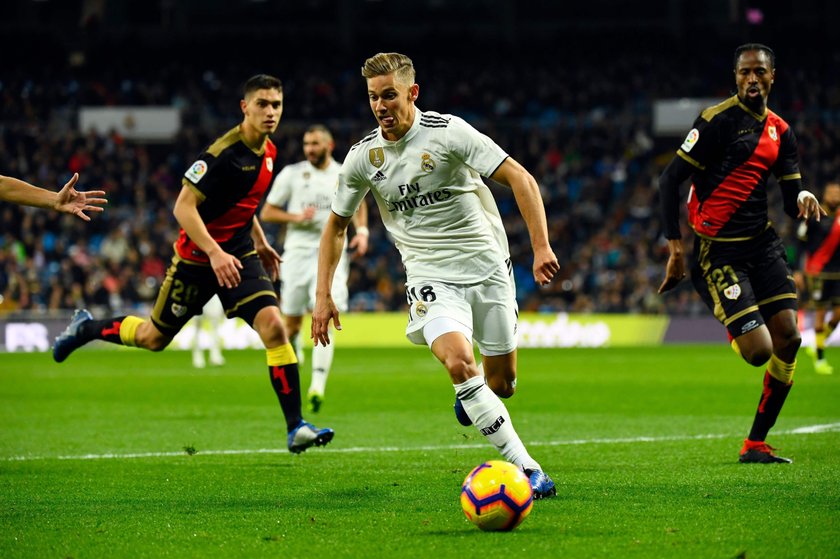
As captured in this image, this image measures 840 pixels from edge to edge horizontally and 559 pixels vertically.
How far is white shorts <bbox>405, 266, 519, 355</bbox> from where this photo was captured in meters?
7.15

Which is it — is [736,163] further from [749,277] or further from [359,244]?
[359,244]

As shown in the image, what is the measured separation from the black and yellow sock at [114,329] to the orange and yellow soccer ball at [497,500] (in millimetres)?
4673

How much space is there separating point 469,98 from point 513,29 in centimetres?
421

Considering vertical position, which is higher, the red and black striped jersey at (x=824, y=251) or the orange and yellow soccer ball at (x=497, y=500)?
the orange and yellow soccer ball at (x=497, y=500)

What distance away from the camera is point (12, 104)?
1487 inches

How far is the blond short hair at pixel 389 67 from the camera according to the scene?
23.1 feet

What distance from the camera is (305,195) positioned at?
1428cm

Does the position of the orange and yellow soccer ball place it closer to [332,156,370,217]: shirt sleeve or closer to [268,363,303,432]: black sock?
[332,156,370,217]: shirt sleeve

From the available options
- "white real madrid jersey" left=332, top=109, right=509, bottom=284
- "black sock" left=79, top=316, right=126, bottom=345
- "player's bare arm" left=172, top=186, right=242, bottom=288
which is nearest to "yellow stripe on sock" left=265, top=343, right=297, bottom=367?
"player's bare arm" left=172, top=186, right=242, bottom=288

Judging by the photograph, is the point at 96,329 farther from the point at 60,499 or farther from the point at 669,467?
the point at 669,467

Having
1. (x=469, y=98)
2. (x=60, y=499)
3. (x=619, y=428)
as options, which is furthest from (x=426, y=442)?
(x=469, y=98)

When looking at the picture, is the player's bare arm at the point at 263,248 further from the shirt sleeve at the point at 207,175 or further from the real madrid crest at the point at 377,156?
the real madrid crest at the point at 377,156

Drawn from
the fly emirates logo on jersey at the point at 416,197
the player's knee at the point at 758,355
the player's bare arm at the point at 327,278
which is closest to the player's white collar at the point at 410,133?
the fly emirates logo on jersey at the point at 416,197

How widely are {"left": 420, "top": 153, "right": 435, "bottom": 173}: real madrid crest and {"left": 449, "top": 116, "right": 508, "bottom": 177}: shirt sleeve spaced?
0.46 feet
